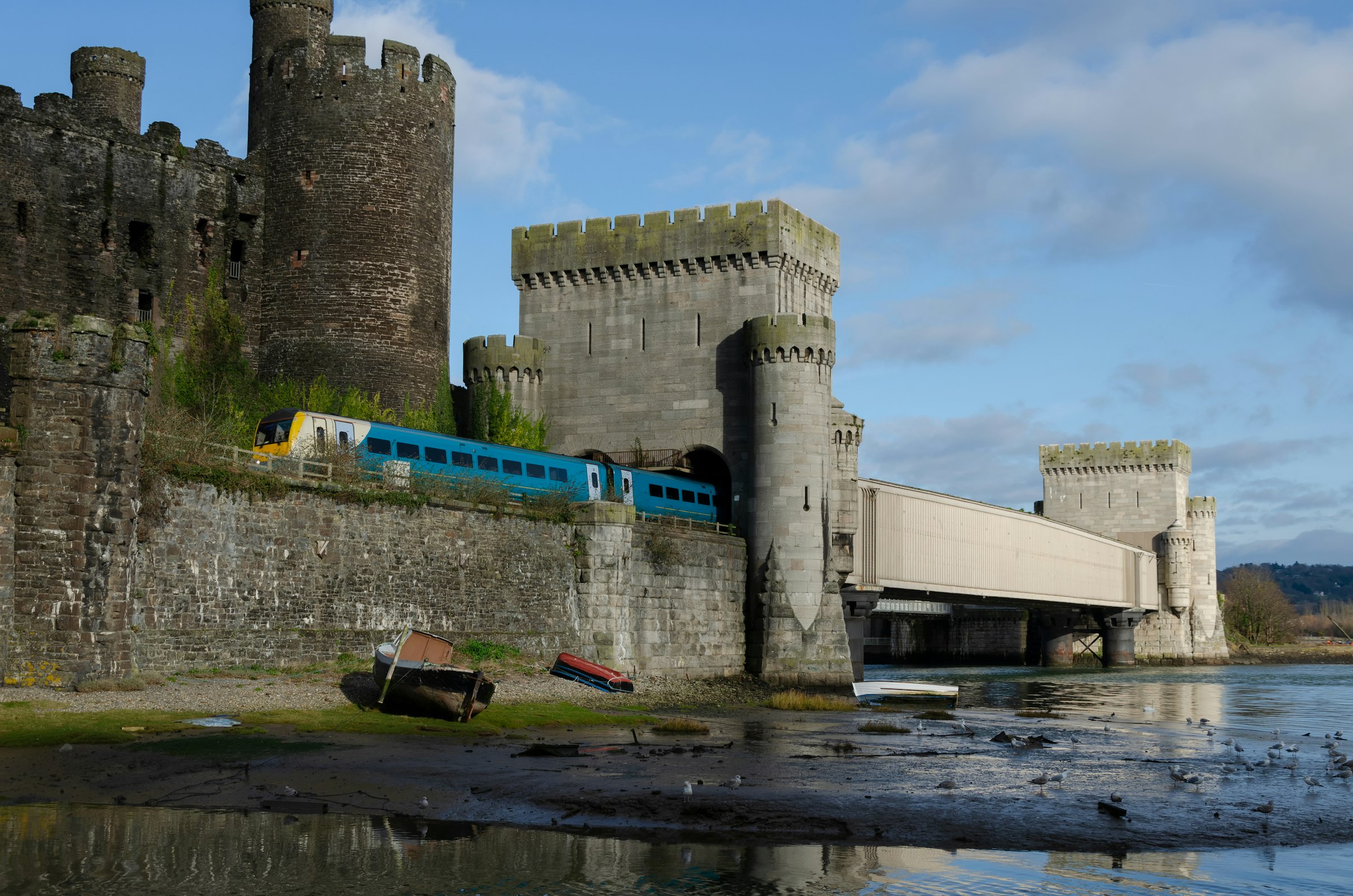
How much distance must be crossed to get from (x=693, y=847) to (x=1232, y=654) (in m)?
104

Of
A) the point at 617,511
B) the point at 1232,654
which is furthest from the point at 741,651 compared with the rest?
the point at 1232,654

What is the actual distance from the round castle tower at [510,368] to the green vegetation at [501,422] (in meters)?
0.24

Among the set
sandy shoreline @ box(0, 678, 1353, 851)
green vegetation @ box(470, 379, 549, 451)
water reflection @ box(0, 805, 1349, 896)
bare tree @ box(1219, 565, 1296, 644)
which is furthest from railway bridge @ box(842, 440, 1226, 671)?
water reflection @ box(0, 805, 1349, 896)

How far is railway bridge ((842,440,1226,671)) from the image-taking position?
224ft

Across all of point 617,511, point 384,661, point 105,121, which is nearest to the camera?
point 384,661

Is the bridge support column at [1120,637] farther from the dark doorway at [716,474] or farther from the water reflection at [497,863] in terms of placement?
the water reflection at [497,863]

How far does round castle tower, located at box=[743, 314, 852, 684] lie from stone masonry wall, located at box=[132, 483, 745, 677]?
1.12m

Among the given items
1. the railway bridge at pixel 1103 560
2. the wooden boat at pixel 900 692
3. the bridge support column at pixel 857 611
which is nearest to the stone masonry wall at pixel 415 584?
the wooden boat at pixel 900 692

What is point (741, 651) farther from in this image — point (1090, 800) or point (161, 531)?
point (1090, 800)

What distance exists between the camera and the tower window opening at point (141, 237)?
4569 cm

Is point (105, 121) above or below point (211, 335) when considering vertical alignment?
above

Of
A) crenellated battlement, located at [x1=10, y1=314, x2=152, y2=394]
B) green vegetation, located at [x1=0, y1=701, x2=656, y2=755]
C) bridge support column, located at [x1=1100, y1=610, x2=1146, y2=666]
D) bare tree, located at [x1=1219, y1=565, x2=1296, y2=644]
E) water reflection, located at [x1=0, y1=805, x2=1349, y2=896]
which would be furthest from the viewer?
bare tree, located at [x1=1219, y1=565, x2=1296, y2=644]

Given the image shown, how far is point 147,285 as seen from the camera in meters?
46.0

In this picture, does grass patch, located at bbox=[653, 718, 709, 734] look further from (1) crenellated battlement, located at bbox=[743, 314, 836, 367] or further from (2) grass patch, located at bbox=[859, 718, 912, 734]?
(1) crenellated battlement, located at bbox=[743, 314, 836, 367]
